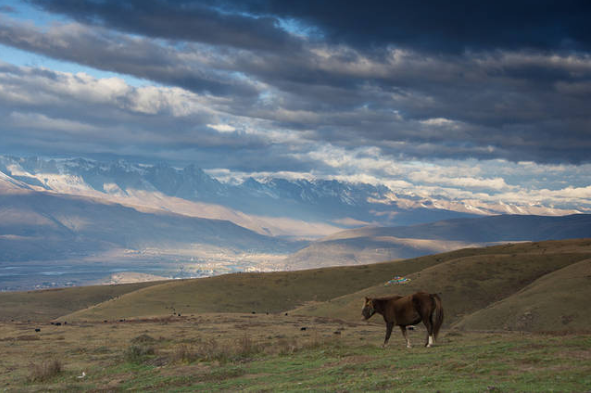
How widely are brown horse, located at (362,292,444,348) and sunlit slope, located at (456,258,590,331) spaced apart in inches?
832

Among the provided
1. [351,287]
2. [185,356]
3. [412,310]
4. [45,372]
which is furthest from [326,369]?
[351,287]

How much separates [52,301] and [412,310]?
92182 mm

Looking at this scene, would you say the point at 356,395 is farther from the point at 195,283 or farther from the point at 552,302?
the point at 195,283

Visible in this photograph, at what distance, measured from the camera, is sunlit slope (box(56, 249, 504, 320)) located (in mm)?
76000

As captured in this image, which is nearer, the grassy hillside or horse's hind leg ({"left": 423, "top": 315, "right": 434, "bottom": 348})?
horse's hind leg ({"left": 423, "top": 315, "right": 434, "bottom": 348})

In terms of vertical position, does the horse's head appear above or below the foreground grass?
above

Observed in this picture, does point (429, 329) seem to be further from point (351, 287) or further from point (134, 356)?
point (351, 287)

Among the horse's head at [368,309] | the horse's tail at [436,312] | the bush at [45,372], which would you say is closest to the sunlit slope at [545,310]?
the horse's tail at [436,312]

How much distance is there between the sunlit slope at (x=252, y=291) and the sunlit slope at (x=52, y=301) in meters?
13.7

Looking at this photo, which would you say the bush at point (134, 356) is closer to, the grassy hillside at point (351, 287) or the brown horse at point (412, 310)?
the brown horse at point (412, 310)

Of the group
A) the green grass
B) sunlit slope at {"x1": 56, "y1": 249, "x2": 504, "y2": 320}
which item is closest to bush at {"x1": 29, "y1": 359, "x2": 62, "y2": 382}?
the green grass

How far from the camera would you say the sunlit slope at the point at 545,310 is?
39.1 m

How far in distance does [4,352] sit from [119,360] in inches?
470

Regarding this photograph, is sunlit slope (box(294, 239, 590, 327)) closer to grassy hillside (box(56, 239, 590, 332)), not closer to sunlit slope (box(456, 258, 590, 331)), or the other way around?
grassy hillside (box(56, 239, 590, 332))
